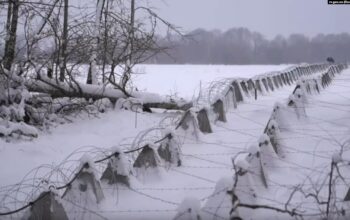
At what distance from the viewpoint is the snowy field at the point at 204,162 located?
328 cm

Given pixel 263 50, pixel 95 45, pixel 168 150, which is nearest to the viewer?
pixel 168 150

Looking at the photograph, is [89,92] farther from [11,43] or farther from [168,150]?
[168,150]

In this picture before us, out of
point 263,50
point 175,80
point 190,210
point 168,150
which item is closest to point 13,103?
point 168,150

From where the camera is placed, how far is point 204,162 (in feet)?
16.0

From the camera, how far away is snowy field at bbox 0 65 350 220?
3.28m

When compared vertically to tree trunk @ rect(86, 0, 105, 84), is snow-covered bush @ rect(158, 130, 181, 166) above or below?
below

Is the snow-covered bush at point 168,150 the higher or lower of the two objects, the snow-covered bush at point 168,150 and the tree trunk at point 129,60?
the lower

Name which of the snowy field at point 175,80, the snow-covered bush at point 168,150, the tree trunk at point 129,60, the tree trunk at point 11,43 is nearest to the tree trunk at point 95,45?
the tree trunk at point 129,60

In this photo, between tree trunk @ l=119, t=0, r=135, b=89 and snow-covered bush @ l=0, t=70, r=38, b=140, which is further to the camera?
tree trunk @ l=119, t=0, r=135, b=89

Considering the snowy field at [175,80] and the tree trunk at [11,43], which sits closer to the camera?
the tree trunk at [11,43]

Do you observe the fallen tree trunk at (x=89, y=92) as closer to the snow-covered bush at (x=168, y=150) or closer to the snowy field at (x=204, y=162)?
the snowy field at (x=204, y=162)

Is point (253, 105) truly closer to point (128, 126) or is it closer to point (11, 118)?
point (128, 126)

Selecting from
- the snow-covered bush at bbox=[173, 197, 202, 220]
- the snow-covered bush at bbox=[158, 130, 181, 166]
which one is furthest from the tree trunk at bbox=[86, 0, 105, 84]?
the snow-covered bush at bbox=[173, 197, 202, 220]

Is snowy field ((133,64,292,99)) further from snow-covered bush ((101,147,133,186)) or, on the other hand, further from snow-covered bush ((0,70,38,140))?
snow-covered bush ((101,147,133,186))
